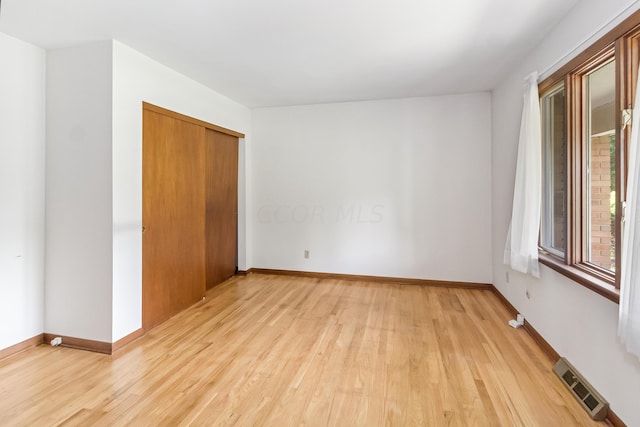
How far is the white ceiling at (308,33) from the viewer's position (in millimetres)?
2062

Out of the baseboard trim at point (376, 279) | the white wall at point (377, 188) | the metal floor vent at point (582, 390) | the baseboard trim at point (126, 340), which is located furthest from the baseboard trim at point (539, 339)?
the baseboard trim at point (126, 340)

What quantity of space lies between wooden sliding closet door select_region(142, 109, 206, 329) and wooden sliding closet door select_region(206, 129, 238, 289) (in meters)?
0.35

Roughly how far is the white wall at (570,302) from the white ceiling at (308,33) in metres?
0.17

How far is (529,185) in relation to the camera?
2.54 metres

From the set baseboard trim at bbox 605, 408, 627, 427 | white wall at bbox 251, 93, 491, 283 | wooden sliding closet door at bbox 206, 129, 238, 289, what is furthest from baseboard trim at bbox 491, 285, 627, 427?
wooden sliding closet door at bbox 206, 129, 238, 289

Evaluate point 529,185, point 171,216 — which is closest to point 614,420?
point 529,185

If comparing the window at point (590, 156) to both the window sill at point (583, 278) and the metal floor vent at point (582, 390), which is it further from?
the metal floor vent at point (582, 390)

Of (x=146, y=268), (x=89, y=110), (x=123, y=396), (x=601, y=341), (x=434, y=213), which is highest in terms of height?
(x=89, y=110)

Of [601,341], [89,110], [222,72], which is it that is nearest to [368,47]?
[222,72]

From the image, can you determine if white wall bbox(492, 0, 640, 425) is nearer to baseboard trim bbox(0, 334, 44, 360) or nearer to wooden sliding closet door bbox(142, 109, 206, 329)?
wooden sliding closet door bbox(142, 109, 206, 329)

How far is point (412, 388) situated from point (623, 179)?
1699 mm

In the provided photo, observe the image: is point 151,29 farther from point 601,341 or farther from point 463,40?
point 601,341

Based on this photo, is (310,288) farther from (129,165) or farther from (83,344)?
(129,165)

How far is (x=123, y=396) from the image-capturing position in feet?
6.42
